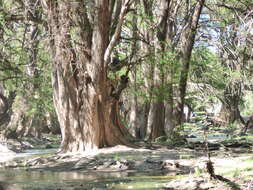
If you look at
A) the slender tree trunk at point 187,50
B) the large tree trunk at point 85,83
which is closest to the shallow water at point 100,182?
the large tree trunk at point 85,83

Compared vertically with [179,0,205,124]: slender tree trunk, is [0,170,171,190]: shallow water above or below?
below

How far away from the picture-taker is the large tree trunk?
1634cm

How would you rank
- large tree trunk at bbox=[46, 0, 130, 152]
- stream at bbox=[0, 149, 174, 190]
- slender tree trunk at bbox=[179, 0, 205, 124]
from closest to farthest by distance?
stream at bbox=[0, 149, 174, 190] < large tree trunk at bbox=[46, 0, 130, 152] < slender tree trunk at bbox=[179, 0, 205, 124]

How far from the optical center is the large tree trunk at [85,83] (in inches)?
643

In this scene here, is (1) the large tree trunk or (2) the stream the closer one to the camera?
(2) the stream

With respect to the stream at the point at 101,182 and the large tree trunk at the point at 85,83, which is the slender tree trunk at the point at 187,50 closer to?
the large tree trunk at the point at 85,83

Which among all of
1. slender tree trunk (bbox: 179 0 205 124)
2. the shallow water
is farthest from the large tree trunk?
slender tree trunk (bbox: 179 0 205 124)

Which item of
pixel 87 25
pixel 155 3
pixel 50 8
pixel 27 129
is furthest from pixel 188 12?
pixel 27 129

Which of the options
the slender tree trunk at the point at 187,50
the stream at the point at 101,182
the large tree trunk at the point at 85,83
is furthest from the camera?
the slender tree trunk at the point at 187,50

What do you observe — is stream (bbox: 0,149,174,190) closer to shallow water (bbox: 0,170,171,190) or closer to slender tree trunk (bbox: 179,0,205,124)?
shallow water (bbox: 0,170,171,190)

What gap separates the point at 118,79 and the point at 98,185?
9.34m

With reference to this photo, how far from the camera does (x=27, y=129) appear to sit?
33938mm

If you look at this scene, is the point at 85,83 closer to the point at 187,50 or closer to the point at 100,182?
the point at 187,50

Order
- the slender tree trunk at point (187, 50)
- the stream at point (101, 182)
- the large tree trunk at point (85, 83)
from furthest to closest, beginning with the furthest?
the slender tree trunk at point (187, 50) → the large tree trunk at point (85, 83) → the stream at point (101, 182)
